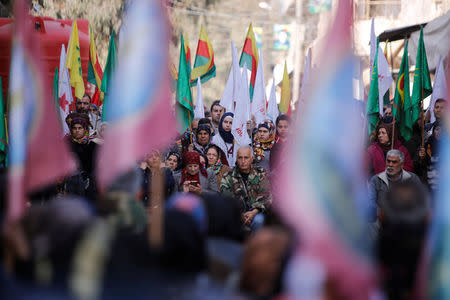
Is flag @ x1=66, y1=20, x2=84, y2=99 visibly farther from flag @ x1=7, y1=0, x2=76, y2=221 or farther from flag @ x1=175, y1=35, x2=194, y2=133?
flag @ x1=7, y1=0, x2=76, y2=221

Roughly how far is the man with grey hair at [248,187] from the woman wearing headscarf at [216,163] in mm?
639

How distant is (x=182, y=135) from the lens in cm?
847

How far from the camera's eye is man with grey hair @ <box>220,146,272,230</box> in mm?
6391

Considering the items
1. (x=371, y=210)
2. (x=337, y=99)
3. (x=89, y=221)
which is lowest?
(x=371, y=210)

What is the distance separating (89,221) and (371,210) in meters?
3.32

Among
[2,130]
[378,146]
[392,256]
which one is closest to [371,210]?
[378,146]

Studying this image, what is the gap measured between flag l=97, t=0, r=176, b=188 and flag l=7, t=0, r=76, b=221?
30cm

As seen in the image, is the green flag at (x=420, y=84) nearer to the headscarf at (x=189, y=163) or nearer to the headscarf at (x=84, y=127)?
the headscarf at (x=189, y=163)

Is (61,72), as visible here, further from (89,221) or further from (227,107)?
(89,221)

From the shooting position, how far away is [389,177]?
625 cm

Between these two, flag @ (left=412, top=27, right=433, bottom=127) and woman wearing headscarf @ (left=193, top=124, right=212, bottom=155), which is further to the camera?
woman wearing headscarf @ (left=193, top=124, right=212, bottom=155)

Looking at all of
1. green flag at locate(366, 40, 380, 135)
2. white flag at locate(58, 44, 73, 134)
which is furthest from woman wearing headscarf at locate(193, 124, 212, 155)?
white flag at locate(58, 44, 73, 134)

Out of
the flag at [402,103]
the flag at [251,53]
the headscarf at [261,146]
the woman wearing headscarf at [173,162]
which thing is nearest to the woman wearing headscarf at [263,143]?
the headscarf at [261,146]

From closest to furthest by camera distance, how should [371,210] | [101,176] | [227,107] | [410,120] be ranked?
1. [101,176]
2. [371,210]
3. [410,120]
4. [227,107]
